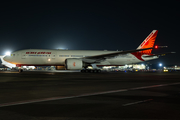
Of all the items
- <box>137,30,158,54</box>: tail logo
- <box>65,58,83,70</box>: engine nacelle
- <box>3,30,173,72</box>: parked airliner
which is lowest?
<box>65,58,83,70</box>: engine nacelle

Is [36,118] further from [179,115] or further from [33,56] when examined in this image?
[33,56]

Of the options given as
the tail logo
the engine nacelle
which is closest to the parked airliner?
the engine nacelle

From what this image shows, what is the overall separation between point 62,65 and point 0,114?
104 feet

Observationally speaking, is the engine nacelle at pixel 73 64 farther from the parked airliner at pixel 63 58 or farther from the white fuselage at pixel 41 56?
the white fuselage at pixel 41 56

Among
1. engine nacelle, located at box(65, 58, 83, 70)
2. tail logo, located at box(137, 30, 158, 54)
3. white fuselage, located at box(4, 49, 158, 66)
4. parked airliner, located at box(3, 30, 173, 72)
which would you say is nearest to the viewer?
engine nacelle, located at box(65, 58, 83, 70)

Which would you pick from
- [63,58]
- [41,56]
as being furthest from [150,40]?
[41,56]

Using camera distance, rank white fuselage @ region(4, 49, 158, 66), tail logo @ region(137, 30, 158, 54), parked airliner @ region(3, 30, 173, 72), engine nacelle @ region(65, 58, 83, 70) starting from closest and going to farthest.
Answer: engine nacelle @ region(65, 58, 83, 70) → parked airliner @ region(3, 30, 173, 72) → white fuselage @ region(4, 49, 158, 66) → tail logo @ region(137, 30, 158, 54)

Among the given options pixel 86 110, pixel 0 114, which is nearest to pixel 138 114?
pixel 86 110

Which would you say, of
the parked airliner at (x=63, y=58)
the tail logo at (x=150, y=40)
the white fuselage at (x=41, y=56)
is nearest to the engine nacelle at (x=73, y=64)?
the parked airliner at (x=63, y=58)

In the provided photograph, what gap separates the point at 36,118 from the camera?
199 inches

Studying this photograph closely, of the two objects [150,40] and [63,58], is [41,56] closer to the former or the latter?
[63,58]

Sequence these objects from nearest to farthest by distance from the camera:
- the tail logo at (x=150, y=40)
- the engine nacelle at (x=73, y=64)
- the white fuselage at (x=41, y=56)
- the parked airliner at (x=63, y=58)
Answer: the engine nacelle at (x=73, y=64) → the parked airliner at (x=63, y=58) → the white fuselage at (x=41, y=56) → the tail logo at (x=150, y=40)

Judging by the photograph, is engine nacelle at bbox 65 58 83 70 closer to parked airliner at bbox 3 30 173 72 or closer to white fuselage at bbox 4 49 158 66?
parked airliner at bbox 3 30 173 72

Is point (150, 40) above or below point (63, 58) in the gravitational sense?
above
